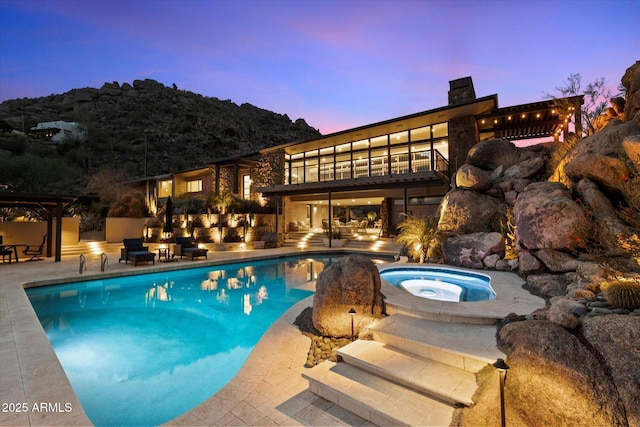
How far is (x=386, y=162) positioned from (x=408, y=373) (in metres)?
16.3

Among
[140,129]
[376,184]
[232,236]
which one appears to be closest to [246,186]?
[232,236]

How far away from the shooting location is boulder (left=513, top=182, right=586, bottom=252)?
6.50 metres

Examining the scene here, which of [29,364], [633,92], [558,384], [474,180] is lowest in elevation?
[29,364]

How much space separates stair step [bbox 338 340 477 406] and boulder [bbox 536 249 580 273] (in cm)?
490

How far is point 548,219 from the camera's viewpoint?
689 centimetres

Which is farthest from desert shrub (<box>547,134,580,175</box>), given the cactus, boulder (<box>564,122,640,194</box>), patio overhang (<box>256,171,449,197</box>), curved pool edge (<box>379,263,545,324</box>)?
the cactus

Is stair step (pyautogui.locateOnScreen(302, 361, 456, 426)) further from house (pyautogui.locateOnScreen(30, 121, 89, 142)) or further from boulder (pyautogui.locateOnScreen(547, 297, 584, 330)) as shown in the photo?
house (pyautogui.locateOnScreen(30, 121, 89, 142))

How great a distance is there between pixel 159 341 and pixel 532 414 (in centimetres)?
546

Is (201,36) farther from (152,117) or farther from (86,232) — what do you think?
(86,232)

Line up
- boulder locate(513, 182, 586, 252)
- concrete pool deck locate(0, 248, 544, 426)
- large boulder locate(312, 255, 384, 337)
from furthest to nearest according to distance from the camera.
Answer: boulder locate(513, 182, 586, 252)
large boulder locate(312, 255, 384, 337)
concrete pool deck locate(0, 248, 544, 426)

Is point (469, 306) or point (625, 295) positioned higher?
point (625, 295)

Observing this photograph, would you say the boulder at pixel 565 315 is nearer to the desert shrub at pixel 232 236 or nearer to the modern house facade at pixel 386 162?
the modern house facade at pixel 386 162

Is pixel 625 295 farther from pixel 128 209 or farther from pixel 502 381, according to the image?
Result: pixel 128 209

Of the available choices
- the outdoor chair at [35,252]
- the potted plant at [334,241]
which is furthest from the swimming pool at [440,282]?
the outdoor chair at [35,252]
